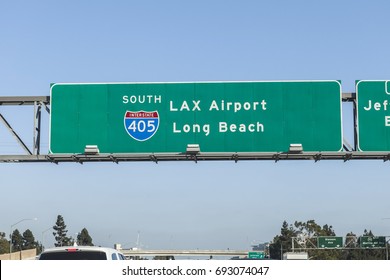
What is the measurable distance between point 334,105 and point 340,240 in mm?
94371

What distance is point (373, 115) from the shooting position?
3275 centimetres

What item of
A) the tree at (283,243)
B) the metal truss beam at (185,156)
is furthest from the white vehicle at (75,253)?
the tree at (283,243)

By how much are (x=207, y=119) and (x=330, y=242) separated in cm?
9488

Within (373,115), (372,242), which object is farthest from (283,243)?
(373,115)

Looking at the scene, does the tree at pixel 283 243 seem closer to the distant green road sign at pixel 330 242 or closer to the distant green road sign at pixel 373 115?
the distant green road sign at pixel 330 242

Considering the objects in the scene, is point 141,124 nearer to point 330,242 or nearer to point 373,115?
point 373,115

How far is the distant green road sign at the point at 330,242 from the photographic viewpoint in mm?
123438

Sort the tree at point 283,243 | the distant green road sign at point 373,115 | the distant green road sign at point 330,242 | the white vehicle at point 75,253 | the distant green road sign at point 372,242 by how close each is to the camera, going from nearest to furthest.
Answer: the white vehicle at point 75,253, the distant green road sign at point 373,115, the distant green road sign at point 330,242, the distant green road sign at point 372,242, the tree at point 283,243

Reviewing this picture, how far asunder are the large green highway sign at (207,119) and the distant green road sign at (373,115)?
924mm
